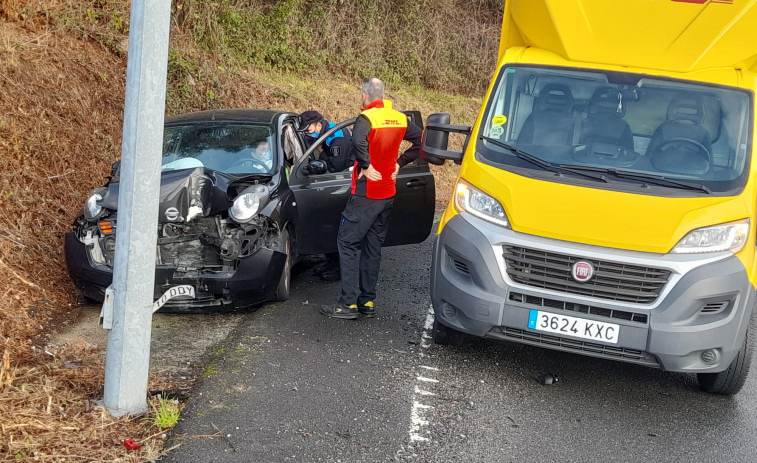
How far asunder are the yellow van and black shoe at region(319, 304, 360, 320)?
94cm

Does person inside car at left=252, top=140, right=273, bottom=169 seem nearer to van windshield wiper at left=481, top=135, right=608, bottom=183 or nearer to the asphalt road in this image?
the asphalt road

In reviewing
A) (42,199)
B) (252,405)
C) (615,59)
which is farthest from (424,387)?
(42,199)

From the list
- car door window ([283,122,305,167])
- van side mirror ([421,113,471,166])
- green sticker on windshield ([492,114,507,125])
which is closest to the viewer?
green sticker on windshield ([492,114,507,125])

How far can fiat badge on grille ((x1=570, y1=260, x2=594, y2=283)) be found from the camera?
5359 millimetres

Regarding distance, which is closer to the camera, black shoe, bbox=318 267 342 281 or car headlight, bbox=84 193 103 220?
car headlight, bbox=84 193 103 220

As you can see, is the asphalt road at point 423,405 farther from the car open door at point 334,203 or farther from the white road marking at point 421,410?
the car open door at point 334,203

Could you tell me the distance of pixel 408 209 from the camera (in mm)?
8234

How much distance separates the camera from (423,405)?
534cm

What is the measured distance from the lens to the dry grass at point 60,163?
4523 millimetres

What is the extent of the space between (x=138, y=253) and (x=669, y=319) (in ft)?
10.8

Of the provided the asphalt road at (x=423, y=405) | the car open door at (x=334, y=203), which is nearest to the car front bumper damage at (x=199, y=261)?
the asphalt road at (x=423, y=405)

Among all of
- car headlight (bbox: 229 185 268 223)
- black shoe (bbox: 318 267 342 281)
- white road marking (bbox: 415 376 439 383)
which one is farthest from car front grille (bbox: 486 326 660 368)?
black shoe (bbox: 318 267 342 281)

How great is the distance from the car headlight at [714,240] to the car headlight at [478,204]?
113 cm

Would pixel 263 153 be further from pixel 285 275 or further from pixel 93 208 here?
pixel 93 208
